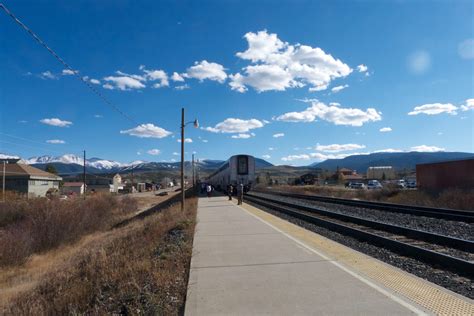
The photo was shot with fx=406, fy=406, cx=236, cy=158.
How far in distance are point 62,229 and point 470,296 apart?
2495cm

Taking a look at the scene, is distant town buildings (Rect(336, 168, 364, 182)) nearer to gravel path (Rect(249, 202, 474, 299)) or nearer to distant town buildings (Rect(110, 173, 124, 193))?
distant town buildings (Rect(110, 173, 124, 193))

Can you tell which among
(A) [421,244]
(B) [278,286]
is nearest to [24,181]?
(A) [421,244]

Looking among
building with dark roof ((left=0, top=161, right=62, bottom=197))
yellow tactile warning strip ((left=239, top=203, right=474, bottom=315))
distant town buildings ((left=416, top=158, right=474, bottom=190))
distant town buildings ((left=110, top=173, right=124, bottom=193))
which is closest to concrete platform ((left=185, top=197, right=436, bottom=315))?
yellow tactile warning strip ((left=239, top=203, right=474, bottom=315))

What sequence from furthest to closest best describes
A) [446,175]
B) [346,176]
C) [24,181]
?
1. [346,176]
2. [24,181]
3. [446,175]

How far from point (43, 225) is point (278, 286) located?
76.4 feet

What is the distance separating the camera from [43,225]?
25.8m

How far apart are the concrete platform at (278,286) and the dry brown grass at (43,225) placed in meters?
13.3

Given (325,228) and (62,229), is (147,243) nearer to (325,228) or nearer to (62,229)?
(325,228)

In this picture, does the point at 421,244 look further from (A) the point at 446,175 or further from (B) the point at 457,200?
(A) the point at 446,175

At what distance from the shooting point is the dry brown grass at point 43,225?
19578 millimetres

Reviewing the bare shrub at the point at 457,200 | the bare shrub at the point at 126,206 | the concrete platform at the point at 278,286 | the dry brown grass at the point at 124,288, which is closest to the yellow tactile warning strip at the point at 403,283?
the concrete platform at the point at 278,286

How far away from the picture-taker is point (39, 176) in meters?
70.2

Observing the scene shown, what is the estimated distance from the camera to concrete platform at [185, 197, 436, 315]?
5453mm

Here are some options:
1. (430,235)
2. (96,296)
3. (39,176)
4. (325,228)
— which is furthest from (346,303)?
(39,176)
